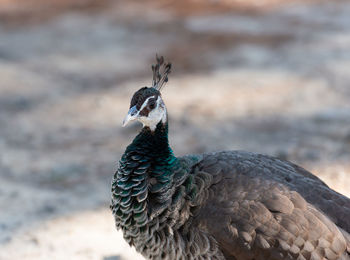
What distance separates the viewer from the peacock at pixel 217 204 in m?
2.99

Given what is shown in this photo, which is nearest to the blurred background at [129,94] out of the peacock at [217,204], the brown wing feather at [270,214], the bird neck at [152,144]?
the peacock at [217,204]

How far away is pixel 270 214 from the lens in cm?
305

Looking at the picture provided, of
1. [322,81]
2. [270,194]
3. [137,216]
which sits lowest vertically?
[270,194]

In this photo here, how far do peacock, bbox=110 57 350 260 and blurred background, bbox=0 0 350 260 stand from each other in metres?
0.94

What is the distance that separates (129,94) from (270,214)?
4446 millimetres

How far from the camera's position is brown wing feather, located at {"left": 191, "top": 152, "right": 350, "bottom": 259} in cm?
296

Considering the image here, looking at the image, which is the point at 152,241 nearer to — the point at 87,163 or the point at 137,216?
the point at 137,216

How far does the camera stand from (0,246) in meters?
4.14

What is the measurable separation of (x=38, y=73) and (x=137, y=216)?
518 centimetres

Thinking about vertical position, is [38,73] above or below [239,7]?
below

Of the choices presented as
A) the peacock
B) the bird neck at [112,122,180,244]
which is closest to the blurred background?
the bird neck at [112,122,180,244]

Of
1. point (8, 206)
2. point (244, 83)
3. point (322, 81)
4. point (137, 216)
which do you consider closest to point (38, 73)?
point (244, 83)

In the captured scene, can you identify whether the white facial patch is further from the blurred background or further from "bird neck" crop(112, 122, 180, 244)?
the blurred background

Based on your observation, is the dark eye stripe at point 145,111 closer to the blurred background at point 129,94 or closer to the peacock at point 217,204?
the peacock at point 217,204
